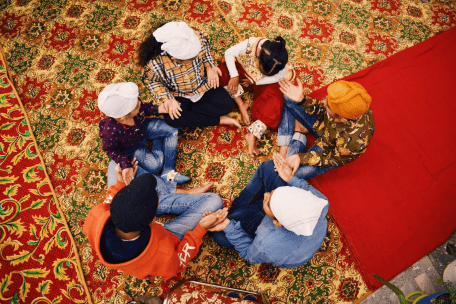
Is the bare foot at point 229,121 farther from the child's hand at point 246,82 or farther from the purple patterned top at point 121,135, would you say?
the purple patterned top at point 121,135

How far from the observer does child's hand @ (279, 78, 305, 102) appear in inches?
68.2

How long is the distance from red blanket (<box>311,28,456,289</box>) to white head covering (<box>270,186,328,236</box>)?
2.58 feet

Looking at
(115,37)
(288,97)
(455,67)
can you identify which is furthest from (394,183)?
(115,37)

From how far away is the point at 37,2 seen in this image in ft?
8.30

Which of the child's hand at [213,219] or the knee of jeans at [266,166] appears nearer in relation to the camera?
the child's hand at [213,219]

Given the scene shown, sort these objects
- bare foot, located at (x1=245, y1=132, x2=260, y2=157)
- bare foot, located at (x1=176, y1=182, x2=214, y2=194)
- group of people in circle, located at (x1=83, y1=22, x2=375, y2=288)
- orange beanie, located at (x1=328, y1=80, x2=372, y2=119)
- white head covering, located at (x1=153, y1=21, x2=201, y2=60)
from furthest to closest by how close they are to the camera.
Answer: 1. bare foot, located at (x1=245, y1=132, x2=260, y2=157)
2. bare foot, located at (x1=176, y1=182, x2=214, y2=194)
3. white head covering, located at (x1=153, y1=21, x2=201, y2=60)
4. orange beanie, located at (x1=328, y1=80, x2=372, y2=119)
5. group of people in circle, located at (x1=83, y1=22, x2=375, y2=288)

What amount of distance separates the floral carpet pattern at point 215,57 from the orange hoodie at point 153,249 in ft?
1.26

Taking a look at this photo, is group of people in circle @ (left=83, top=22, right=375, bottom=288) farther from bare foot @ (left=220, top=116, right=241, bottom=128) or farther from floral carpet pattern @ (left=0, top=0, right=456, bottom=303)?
floral carpet pattern @ (left=0, top=0, right=456, bottom=303)

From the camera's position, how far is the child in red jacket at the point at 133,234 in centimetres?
108

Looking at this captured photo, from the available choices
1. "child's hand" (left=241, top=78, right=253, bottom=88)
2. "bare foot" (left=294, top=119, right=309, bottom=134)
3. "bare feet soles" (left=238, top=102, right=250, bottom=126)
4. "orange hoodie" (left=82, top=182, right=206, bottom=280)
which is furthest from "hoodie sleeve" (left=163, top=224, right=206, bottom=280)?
"child's hand" (left=241, top=78, right=253, bottom=88)

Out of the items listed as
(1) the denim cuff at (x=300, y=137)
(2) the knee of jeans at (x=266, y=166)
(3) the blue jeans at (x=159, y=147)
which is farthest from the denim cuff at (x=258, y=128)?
(3) the blue jeans at (x=159, y=147)

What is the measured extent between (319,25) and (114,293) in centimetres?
294

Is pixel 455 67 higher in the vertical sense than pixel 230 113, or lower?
higher

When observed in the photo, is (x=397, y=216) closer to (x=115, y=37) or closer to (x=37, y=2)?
(x=115, y=37)
